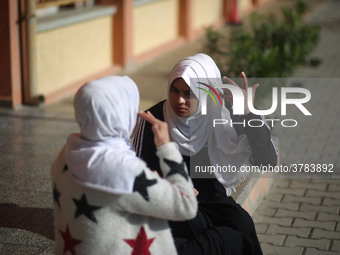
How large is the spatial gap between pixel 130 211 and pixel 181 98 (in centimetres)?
115

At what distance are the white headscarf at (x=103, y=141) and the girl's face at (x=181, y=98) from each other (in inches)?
38.6

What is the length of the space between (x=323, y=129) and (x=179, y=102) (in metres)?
3.99

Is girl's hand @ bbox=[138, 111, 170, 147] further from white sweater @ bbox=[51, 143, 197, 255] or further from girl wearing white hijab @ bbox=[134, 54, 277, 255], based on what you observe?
girl wearing white hijab @ bbox=[134, 54, 277, 255]

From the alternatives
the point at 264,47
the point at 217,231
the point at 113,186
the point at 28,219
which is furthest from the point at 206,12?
the point at 113,186

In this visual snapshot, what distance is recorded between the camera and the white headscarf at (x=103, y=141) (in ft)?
8.57

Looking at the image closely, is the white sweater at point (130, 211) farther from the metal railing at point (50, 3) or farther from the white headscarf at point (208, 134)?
the metal railing at point (50, 3)

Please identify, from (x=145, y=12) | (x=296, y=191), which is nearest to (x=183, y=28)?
(x=145, y=12)

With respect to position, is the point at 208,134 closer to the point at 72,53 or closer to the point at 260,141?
the point at 260,141

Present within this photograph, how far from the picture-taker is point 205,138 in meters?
3.80

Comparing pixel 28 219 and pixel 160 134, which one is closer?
pixel 160 134

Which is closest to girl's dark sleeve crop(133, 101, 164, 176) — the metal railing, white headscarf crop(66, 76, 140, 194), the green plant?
white headscarf crop(66, 76, 140, 194)

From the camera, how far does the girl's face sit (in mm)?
3686

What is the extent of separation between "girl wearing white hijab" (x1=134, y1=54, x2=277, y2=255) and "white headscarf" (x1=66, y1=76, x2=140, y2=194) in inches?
37.6

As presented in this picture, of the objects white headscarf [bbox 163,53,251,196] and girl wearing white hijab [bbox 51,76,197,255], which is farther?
white headscarf [bbox 163,53,251,196]
